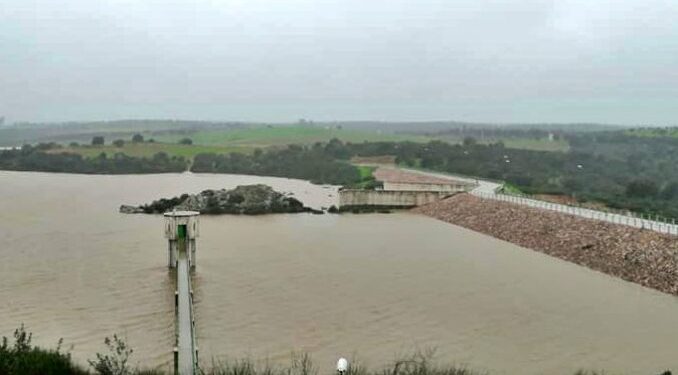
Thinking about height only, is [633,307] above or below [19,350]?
below

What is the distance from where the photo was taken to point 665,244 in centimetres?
2369

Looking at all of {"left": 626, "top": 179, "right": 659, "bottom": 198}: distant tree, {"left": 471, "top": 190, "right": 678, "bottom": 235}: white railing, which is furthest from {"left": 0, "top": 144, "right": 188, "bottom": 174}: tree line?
{"left": 626, "top": 179, "right": 659, "bottom": 198}: distant tree

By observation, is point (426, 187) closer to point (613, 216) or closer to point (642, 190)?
point (642, 190)

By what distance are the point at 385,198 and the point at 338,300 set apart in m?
28.2

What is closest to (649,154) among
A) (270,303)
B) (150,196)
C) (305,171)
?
(305,171)

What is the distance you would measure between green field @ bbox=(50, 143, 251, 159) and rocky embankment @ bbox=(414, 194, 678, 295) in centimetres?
5892

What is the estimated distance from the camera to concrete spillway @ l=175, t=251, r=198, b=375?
37.9 ft

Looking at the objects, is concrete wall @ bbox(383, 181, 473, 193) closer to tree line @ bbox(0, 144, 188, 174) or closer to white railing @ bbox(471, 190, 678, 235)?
white railing @ bbox(471, 190, 678, 235)

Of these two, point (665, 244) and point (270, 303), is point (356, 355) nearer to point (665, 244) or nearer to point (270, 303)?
point (270, 303)

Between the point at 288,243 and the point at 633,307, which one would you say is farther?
the point at 288,243

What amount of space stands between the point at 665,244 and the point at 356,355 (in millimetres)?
14033

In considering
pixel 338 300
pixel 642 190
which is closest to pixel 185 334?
pixel 338 300

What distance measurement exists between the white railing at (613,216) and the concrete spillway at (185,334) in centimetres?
1640

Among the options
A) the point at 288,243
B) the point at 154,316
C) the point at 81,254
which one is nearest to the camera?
the point at 154,316
